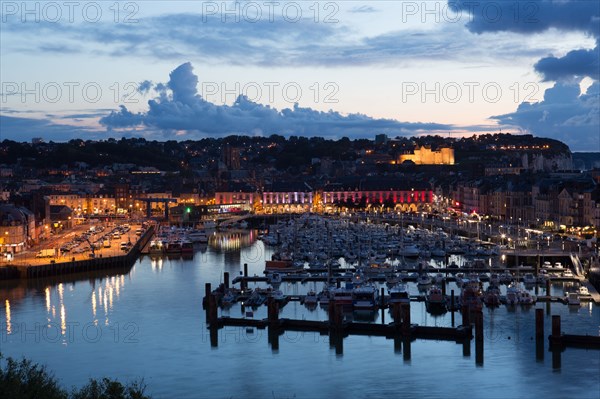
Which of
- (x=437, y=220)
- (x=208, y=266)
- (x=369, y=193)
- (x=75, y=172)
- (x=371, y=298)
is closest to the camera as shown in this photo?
(x=371, y=298)

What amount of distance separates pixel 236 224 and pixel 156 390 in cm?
4098

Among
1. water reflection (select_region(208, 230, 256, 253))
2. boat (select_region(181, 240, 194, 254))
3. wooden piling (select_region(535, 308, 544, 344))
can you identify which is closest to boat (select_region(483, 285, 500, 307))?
wooden piling (select_region(535, 308, 544, 344))

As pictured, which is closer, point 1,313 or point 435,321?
point 435,321

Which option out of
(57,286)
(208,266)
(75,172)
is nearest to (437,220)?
(208,266)

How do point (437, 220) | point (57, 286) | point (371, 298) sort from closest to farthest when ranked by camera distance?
point (371, 298)
point (57, 286)
point (437, 220)

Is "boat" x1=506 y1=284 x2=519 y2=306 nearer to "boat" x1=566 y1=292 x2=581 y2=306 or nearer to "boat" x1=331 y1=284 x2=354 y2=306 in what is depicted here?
"boat" x1=566 y1=292 x2=581 y2=306

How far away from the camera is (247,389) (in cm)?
1714

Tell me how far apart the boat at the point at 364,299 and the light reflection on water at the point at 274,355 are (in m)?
0.27

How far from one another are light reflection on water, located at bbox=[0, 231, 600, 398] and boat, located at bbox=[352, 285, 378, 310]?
10.8 inches

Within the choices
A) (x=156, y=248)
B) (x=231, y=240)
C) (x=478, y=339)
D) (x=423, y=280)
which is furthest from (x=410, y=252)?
(x=478, y=339)

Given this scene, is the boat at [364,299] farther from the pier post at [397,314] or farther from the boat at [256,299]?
the boat at [256,299]

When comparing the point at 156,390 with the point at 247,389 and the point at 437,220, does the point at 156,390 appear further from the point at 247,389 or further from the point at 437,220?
the point at 437,220

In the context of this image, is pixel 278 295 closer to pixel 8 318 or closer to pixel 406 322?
pixel 406 322

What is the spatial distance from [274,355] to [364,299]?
4.74 metres
